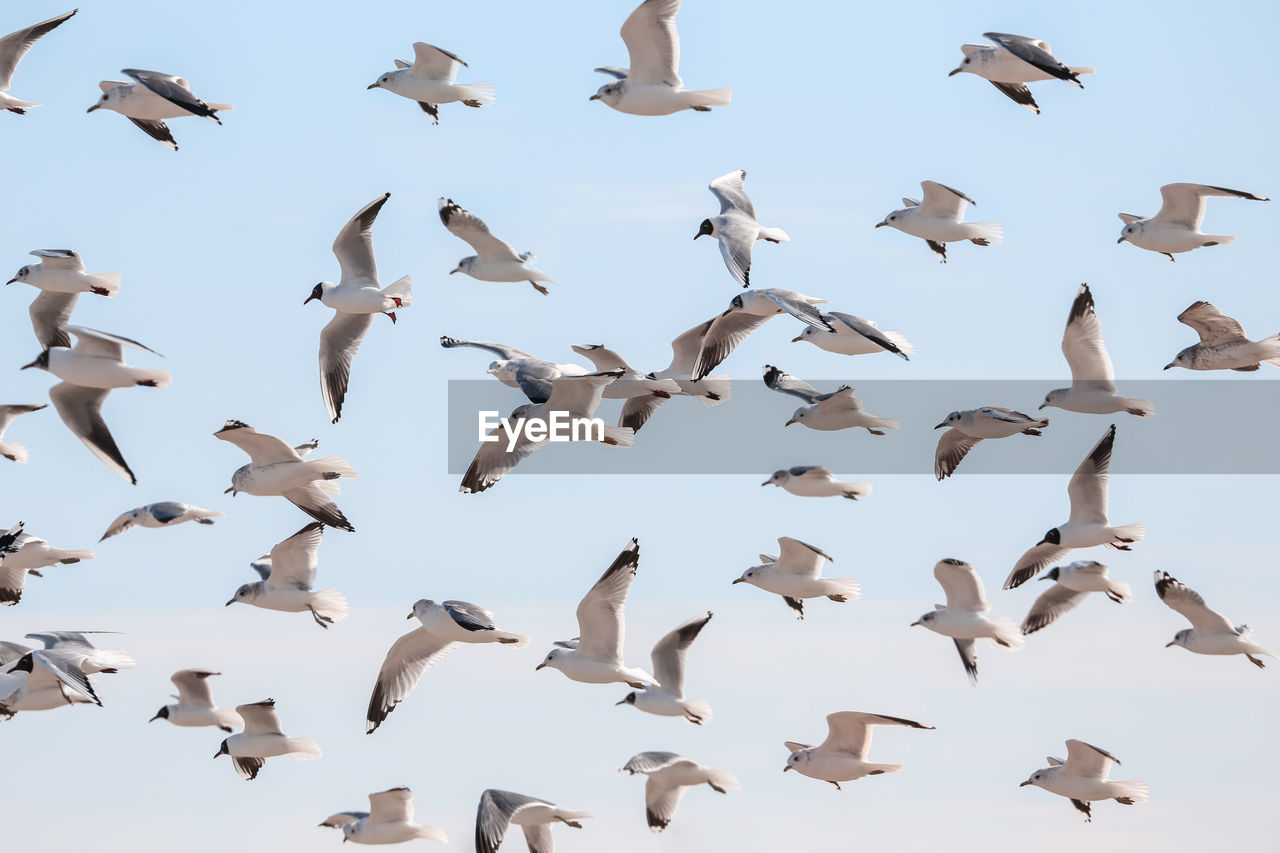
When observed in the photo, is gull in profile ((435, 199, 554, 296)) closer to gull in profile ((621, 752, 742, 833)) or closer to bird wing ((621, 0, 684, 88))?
bird wing ((621, 0, 684, 88))

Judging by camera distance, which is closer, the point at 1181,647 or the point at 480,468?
the point at 480,468

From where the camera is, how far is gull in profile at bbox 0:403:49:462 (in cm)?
2212

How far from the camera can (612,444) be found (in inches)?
729

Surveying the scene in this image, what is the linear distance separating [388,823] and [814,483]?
5.08 meters

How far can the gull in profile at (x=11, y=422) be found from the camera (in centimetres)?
2212

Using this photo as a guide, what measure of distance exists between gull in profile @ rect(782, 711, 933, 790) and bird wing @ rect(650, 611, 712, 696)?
4.45 feet

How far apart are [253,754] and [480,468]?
410 cm

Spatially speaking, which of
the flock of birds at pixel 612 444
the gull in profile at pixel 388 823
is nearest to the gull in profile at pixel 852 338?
the flock of birds at pixel 612 444

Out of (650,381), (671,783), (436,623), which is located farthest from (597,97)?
(671,783)

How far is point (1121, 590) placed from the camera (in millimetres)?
20203

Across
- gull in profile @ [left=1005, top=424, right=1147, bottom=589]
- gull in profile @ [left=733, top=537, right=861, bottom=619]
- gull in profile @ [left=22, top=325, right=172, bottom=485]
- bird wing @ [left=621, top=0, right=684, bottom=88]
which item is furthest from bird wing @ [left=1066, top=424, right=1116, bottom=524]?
gull in profile @ [left=22, top=325, right=172, bottom=485]

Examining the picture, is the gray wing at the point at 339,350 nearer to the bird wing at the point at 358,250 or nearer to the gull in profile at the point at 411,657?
the bird wing at the point at 358,250

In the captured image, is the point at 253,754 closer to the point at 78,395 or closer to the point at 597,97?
the point at 78,395

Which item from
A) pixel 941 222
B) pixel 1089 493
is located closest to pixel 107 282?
pixel 941 222
